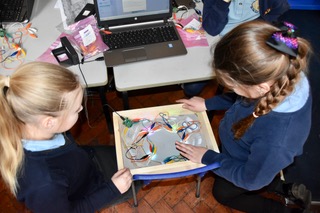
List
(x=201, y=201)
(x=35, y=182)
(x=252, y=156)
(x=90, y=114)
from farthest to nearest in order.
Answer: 1. (x=90, y=114)
2. (x=201, y=201)
3. (x=252, y=156)
4. (x=35, y=182)

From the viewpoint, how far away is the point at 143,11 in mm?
1496

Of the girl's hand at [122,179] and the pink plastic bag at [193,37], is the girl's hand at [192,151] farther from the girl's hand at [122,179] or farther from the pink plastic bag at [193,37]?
the pink plastic bag at [193,37]

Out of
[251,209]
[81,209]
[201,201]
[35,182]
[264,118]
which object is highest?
[264,118]

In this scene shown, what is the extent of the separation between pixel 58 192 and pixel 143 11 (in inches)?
38.7

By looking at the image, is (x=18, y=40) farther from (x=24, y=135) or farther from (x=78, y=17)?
(x=24, y=135)

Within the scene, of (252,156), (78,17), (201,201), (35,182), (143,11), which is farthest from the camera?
(201,201)

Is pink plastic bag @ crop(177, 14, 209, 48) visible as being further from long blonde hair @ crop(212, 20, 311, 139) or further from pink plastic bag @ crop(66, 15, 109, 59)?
long blonde hair @ crop(212, 20, 311, 139)

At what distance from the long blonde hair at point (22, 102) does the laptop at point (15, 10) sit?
0.87 metres

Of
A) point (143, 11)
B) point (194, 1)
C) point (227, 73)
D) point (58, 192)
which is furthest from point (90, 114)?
point (227, 73)

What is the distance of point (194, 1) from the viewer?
1.75 metres

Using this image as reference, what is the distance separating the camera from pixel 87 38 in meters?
1.49

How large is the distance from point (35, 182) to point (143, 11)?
3.26 ft

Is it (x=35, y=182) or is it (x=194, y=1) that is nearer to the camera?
(x=35, y=182)

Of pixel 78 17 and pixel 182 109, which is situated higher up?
pixel 78 17
